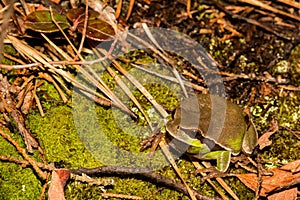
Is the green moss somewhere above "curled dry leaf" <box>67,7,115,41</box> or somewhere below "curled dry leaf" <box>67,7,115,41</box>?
below

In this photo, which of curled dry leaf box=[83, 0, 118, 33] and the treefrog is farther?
curled dry leaf box=[83, 0, 118, 33]

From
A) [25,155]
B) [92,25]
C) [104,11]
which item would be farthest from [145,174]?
[104,11]

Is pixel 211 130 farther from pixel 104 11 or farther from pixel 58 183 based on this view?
pixel 104 11

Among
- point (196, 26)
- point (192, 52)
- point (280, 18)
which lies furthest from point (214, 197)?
point (280, 18)

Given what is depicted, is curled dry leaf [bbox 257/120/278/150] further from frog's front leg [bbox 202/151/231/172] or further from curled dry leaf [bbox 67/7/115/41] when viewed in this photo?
curled dry leaf [bbox 67/7/115/41]

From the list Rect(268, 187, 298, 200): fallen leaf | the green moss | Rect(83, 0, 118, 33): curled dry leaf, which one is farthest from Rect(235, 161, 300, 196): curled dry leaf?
→ Rect(83, 0, 118, 33): curled dry leaf

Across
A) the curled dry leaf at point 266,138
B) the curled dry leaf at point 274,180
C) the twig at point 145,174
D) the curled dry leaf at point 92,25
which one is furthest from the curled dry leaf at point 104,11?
the curled dry leaf at point 274,180
